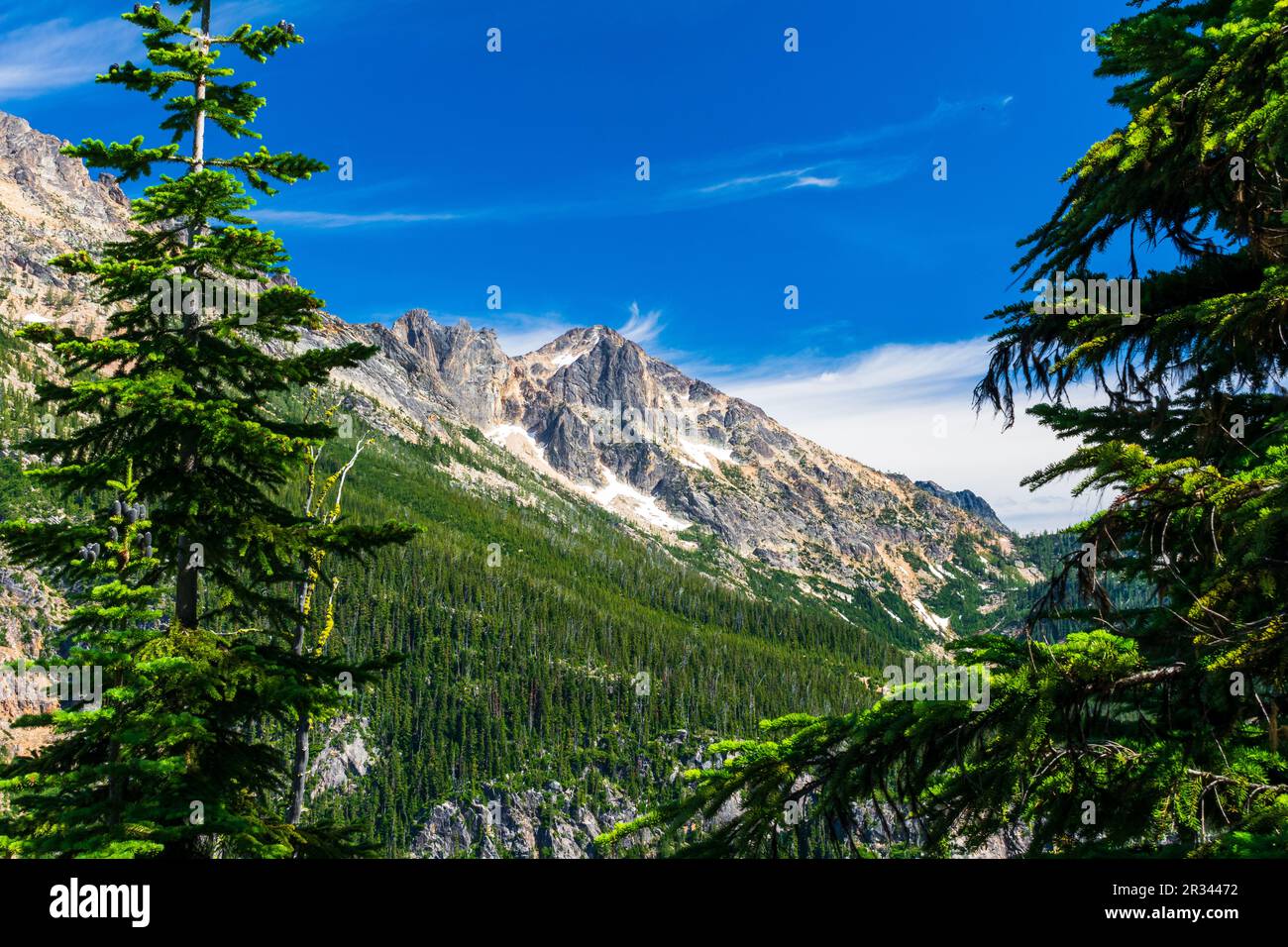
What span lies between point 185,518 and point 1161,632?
11380 millimetres

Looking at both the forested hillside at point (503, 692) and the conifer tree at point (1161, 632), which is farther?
the forested hillside at point (503, 692)

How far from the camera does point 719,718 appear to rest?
16025 cm

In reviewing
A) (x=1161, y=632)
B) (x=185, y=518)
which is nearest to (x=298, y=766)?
(x=185, y=518)

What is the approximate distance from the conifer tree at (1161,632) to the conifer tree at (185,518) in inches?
266

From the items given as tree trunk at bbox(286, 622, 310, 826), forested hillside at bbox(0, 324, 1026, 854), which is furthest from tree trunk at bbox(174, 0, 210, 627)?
forested hillside at bbox(0, 324, 1026, 854)

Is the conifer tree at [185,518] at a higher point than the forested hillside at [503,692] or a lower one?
higher

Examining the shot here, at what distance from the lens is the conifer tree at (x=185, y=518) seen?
9180mm

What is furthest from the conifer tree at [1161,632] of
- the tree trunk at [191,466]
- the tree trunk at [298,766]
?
the tree trunk at [298,766]

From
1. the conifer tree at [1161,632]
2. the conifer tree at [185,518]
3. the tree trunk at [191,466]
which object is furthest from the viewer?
the tree trunk at [191,466]

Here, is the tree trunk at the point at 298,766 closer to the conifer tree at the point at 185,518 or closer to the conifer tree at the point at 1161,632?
the conifer tree at the point at 185,518

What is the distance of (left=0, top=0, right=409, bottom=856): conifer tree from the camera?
9180 mm

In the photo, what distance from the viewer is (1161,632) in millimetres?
5957
